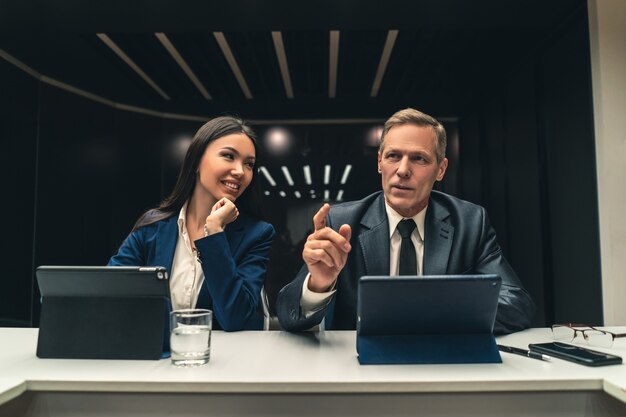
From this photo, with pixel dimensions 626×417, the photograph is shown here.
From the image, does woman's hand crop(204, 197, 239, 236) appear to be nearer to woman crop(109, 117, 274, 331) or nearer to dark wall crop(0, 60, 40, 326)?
woman crop(109, 117, 274, 331)

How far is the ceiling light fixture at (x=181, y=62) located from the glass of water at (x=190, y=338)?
10.4 feet

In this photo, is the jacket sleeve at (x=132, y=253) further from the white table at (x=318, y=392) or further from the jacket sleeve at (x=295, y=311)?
the white table at (x=318, y=392)

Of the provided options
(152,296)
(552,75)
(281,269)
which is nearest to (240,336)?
(152,296)

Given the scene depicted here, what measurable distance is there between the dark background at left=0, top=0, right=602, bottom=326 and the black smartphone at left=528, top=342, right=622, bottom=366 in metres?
1.82

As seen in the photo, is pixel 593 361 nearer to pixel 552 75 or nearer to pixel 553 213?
pixel 553 213

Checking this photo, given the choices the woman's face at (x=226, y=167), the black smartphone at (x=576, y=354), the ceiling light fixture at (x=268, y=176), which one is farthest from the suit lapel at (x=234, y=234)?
the ceiling light fixture at (x=268, y=176)

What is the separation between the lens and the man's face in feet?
5.69

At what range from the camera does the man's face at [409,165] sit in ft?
5.69

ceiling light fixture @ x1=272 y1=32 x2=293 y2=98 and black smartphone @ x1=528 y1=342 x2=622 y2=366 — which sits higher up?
ceiling light fixture @ x1=272 y1=32 x2=293 y2=98

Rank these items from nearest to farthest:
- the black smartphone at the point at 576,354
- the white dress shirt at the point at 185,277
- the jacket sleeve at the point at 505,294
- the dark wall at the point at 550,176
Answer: the black smartphone at the point at 576,354, the jacket sleeve at the point at 505,294, the white dress shirt at the point at 185,277, the dark wall at the point at 550,176

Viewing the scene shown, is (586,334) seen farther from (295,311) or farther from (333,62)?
(333,62)

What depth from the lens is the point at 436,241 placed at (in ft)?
5.77

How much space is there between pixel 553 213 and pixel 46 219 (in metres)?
4.29

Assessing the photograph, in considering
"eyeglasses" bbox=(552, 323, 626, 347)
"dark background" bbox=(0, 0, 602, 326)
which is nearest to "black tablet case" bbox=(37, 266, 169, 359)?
"eyeglasses" bbox=(552, 323, 626, 347)
